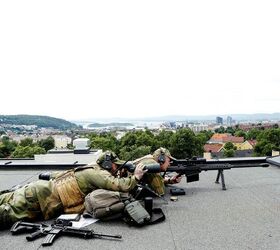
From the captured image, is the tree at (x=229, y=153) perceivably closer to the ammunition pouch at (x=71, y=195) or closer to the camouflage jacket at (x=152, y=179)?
the camouflage jacket at (x=152, y=179)

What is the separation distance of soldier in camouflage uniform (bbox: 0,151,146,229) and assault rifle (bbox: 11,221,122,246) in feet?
0.71

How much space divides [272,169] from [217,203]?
295cm

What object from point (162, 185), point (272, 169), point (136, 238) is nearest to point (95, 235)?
point (136, 238)

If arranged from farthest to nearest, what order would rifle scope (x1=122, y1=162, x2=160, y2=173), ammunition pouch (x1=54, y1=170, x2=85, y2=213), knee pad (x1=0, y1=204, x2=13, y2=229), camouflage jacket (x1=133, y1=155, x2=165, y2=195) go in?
camouflage jacket (x1=133, y1=155, x2=165, y2=195) → rifle scope (x1=122, y1=162, x2=160, y2=173) → ammunition pouch (x1=54, y1=170, x2=85, y2=213) → knee pad (x1=0, y1=204, x2=13, y2=229)

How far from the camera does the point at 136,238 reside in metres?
4.11

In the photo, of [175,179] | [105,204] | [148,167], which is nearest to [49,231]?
[105,204]

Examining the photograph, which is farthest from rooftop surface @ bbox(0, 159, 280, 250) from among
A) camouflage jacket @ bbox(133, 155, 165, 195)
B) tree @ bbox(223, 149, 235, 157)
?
tree @ bbox(223, 149, 235, 157)

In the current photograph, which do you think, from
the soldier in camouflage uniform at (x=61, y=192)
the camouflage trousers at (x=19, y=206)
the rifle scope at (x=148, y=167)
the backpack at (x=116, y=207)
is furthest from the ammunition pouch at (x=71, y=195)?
the rifle scope at (x=148, y=167)

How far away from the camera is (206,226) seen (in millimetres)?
4449

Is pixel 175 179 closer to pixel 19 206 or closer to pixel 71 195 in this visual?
pixel 71 195

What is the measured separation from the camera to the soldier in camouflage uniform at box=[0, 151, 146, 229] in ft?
15.2

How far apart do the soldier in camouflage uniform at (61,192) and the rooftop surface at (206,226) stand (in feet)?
1.17

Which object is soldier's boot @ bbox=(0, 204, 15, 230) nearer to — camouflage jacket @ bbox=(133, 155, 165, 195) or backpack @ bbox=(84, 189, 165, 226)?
backpack @ bbox=(84, 189, 165, 226)

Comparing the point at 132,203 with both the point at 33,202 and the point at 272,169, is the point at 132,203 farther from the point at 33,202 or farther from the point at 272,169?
the point at 272,169
